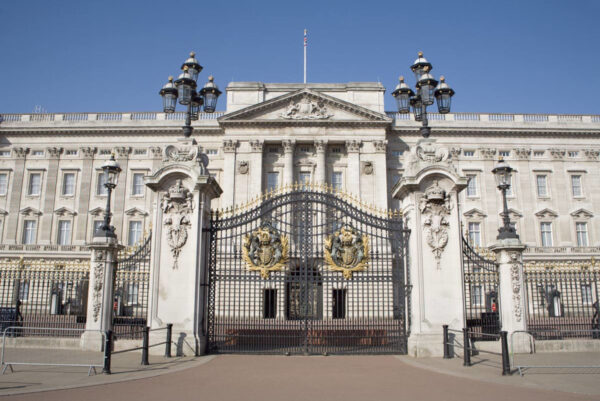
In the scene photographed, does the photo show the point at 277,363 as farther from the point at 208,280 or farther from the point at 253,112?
the point at 253,112

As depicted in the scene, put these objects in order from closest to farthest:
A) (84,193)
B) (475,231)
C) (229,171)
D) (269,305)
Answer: (269,305)
(229,171)
(475,231)
(84,193)

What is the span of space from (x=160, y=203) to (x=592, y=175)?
1833 inches

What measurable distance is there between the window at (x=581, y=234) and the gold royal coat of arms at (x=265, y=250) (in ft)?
135

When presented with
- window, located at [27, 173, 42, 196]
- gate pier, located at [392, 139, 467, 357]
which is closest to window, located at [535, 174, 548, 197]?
gate pier, located at [392, 139, 467, 357]

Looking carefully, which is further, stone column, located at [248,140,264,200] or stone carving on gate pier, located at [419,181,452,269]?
stone column, located at [248,140,264,200]

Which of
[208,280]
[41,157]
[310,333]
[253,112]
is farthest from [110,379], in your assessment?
[41,157]

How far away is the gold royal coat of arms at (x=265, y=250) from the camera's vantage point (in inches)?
563

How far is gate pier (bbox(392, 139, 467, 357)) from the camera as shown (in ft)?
43.3

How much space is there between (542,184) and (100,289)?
44.4 metres

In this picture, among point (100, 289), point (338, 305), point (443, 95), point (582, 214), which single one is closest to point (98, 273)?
point (100, 289)

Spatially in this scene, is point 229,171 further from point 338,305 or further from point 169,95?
point 169,95

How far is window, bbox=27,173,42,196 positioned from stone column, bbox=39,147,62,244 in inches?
37.0

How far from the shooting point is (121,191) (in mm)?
46469

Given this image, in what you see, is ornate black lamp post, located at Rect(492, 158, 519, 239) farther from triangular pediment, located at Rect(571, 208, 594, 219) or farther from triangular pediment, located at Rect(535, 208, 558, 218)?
triangular pediment, located at Rect(571, 208, 594, 219)
